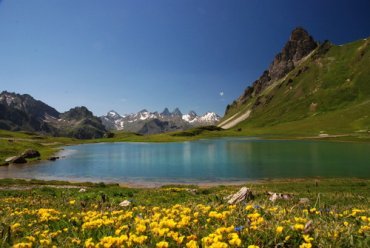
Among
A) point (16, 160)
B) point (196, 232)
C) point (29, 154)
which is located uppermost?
point (196, 232)

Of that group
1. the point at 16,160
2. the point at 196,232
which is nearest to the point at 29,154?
the point at 16,160

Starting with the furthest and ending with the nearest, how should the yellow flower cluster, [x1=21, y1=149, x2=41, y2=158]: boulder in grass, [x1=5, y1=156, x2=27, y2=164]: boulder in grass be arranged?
[x1=21, y1=149, x2=41, y2=158]: boulder in grass, [x1=5, y1=156, x2=27, y2=164]: boulder in grass, the yellow flower cluster

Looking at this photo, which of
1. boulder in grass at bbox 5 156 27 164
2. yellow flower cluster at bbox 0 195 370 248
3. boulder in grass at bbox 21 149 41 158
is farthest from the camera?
boulder in grass at bbox 21 149 41 158

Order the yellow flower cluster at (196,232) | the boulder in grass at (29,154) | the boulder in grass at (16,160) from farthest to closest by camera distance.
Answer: the boulder in grass at (29,154) < the boulder in grass at (16,160) < the yellow flower cluster at (196,232)

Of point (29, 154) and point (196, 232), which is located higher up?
point (196, 232)

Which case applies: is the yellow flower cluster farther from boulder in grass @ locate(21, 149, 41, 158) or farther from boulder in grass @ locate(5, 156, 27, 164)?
boulder in grass @ locate(21, 149, 41, 158)

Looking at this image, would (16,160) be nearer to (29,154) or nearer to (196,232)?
(29,154)

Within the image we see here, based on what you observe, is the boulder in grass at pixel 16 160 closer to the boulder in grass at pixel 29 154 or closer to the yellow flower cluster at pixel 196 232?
the boulder in grass at pixel 29 154

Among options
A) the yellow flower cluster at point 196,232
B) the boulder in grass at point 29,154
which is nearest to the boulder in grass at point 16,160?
the boulder in grass at point 29,154

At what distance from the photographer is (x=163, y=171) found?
7069 centimetres

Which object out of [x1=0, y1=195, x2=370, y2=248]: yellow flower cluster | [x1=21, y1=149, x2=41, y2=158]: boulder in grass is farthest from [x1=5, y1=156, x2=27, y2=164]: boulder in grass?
[x1=0, y1=195, x2=370, y2=248]: yellow flower cluster

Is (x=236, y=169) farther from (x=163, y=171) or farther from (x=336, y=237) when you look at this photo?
(x=336, y=237)

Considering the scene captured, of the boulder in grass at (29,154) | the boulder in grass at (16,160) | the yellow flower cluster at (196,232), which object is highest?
the yellow flower cluster at (196,232)

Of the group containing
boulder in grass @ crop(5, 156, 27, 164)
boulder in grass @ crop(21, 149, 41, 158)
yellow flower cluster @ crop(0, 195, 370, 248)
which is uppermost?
yellow flower cluster @ crop(0, 195, 370, 248)
